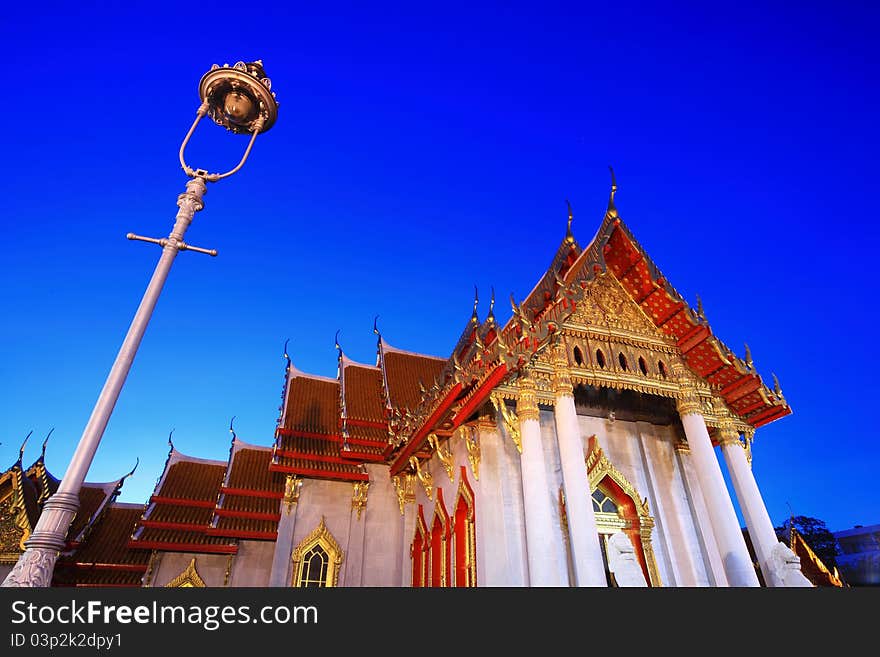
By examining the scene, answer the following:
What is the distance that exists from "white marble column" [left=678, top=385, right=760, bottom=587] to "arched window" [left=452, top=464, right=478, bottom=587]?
4.19 metres

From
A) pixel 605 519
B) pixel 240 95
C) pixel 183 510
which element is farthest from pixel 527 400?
pixel 183 510

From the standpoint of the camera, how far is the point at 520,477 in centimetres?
866

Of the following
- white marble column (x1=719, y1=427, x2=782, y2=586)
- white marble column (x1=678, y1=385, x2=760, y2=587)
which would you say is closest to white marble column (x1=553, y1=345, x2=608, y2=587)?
white marble column (x1=678, y1=385, x2=760, y2=587)

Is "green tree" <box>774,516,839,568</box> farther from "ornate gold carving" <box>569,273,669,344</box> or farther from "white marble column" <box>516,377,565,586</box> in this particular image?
"white marble column" <box>516,377,565,586</box>

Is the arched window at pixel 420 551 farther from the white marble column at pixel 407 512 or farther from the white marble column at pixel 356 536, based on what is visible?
the white marble column at pixel 356 536

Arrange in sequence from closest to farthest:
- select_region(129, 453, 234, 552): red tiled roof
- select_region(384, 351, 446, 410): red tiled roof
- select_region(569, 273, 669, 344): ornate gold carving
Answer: select_region(569, 273, 669, 344): ornate gold carving < select_region(129, 453, 234, 552): red tiled roof < select_region(384, 351, 446, 410): red tiled roof

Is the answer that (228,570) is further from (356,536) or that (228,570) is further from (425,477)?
(425,477)

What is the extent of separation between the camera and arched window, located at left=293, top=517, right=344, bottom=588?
Answer: 36.5ft

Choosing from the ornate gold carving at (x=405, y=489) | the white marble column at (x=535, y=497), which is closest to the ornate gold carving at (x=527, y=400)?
the white marble column at (x=535, y=497)

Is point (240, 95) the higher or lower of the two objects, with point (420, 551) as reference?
higher

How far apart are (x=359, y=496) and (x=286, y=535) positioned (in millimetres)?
1895

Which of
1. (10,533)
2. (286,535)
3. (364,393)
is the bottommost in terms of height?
(286,535)

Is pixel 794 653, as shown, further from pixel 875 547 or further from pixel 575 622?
pixel 875 547

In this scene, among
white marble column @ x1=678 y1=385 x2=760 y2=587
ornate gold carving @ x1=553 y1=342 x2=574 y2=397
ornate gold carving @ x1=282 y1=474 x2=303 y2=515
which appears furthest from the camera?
ornate gold carving @ x1=282 y1=474 x2=303 y2=515
